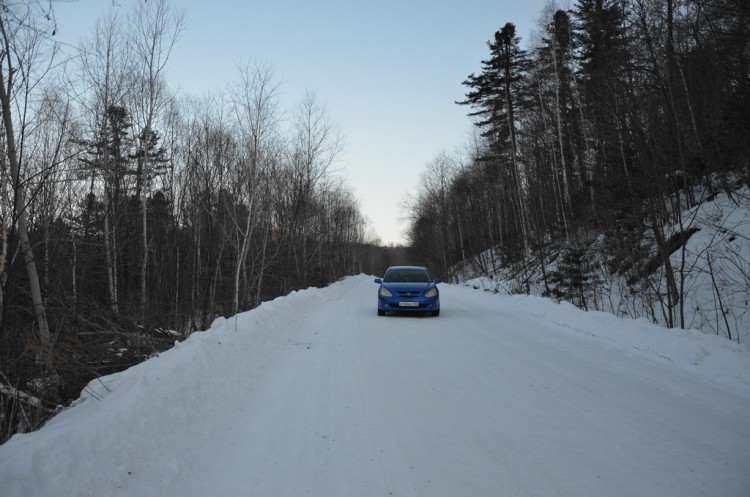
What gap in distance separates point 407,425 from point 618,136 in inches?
471

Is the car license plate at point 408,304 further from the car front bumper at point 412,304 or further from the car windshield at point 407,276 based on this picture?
the car windshield at point 407,276

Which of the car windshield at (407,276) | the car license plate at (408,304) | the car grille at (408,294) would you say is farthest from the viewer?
the car windshield at (407,276)

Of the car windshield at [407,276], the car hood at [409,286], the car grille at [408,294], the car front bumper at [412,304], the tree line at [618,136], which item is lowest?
the car front bumper at [412,304]

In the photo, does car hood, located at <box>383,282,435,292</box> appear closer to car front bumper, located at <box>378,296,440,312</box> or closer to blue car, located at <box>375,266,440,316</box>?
blue car, located at <box>375,266,440,316</box>

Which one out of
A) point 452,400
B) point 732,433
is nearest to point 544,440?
point 452,400

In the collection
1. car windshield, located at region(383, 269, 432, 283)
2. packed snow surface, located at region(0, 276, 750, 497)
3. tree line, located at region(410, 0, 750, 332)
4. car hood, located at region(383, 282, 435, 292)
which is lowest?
packed snow surface, located at region(0, 276, 750, 497)

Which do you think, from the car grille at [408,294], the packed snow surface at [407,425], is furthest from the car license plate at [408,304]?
the packed snow surface at [407,425]

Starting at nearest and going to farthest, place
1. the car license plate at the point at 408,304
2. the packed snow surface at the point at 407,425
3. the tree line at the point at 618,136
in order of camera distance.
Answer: the packed snow surface at the point at 407,425 < the tree line at the point at 618,136 < the car license plate at the point at 408,304

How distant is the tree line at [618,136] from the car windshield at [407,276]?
A: 5.04 m

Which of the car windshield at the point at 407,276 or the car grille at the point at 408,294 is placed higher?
the car windshield at the point at 407,276

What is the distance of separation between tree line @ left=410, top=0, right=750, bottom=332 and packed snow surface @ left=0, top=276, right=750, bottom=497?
12.5 feet

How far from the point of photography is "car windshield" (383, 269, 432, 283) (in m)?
13.3

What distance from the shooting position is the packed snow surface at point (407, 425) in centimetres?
288

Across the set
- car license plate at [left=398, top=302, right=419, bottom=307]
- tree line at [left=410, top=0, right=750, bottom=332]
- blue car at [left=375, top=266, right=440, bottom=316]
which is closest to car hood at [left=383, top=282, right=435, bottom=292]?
blue car at [left=375, top=266, right=440, bottom=316]
